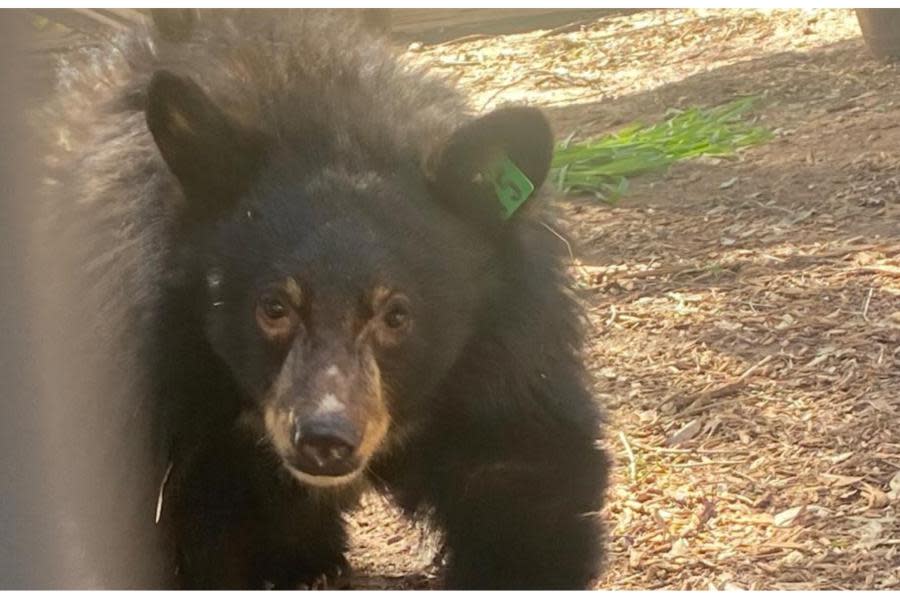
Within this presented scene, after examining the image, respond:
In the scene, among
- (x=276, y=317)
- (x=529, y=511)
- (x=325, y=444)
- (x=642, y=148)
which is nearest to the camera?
(x=325, y=444)

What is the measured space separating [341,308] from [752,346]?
199cm

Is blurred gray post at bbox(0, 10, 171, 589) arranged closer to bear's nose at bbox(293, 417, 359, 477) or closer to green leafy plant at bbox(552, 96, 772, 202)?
bear's nose at bbox(293, 417, 359, 477)

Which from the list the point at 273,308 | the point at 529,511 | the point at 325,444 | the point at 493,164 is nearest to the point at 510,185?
the point at 493,164

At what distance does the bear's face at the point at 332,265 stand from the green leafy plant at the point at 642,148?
9.91 ft

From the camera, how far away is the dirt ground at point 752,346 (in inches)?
144

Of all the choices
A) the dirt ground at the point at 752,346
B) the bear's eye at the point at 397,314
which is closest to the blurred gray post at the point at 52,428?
the bear's eye at the point at 397,314

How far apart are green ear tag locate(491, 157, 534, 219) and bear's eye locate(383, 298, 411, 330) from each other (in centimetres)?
35

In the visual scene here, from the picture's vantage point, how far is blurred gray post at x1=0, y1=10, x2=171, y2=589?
9.39ft

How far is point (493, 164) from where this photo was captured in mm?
3258

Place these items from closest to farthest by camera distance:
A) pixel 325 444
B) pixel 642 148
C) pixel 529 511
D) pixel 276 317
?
pixel 325 444
pixel 276 317
pixel 529 511
pixel 642 148

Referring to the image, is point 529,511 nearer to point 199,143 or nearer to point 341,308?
point 341,308

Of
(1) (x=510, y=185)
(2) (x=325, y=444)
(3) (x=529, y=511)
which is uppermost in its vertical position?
(1) (x=510, y=185)
